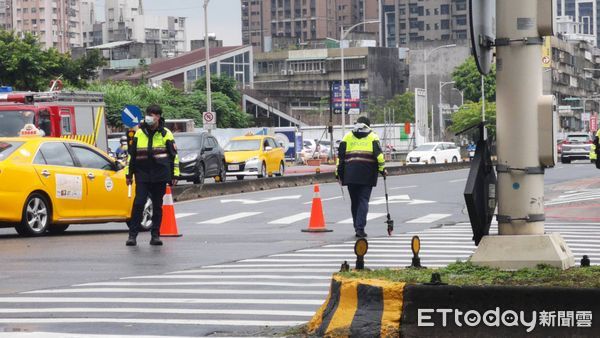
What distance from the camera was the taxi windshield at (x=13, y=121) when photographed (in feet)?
108

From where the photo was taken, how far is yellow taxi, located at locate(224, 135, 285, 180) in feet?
156

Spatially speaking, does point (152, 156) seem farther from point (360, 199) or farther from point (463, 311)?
point (463, 311)

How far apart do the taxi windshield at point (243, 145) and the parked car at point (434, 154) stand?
3012 cm

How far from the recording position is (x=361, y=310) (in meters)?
9.23

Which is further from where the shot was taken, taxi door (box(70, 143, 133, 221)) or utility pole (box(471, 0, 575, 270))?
taxi door (box(70, 143, 133, 221))

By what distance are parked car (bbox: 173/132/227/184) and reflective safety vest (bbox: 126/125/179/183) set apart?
22198 mm

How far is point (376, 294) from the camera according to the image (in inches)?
361

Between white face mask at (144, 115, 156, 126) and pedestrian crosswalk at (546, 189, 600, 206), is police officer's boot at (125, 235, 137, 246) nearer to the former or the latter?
white face mask at (144, 115, 156, 126)

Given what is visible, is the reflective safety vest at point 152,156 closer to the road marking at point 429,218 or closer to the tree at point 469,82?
the road marking at point 429,218

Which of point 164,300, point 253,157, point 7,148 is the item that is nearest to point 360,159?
point 7,148

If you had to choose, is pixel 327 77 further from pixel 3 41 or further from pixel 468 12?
pixel 468 12

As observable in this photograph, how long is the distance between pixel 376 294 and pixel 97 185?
12.6 meters

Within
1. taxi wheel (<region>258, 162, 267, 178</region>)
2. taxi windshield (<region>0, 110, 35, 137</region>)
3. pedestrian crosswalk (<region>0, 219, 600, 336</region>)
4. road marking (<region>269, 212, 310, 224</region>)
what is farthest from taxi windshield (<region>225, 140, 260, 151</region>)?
pedestrian crosswalk (<region>0, 219, 600, 336</region>)

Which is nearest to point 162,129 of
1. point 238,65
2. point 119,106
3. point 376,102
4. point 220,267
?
point 220,267
